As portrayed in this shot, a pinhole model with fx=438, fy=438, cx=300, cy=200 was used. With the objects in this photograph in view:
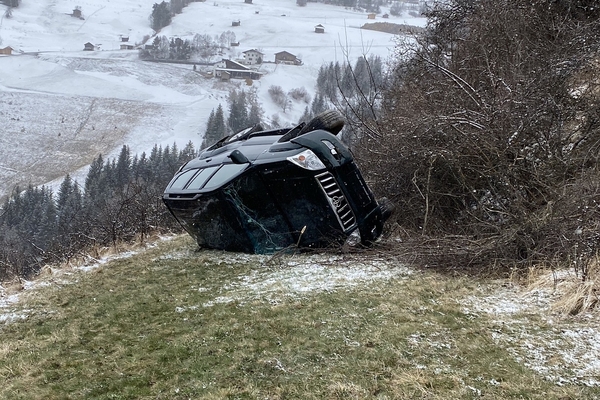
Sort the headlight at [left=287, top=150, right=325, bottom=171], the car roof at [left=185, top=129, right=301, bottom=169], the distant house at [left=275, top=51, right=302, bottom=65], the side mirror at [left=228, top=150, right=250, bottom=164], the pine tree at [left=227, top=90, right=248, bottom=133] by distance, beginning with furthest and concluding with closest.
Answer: the distant house at [left=275, top=51, right=302, bottom=65], the pine tree at [left=227, top=90, right=248, bottom=133], the side mirror at [left=228, top=150, right=250, bottom=164], the car roof at [left=185, top=129, right=301, bottom=169], the headlight at [left=287, top=150, right=325, bottom=171]

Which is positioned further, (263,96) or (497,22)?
(263,96)

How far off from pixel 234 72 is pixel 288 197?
358ft

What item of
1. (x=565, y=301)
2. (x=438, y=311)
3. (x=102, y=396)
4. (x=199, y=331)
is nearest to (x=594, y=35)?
(x=565, y=301)

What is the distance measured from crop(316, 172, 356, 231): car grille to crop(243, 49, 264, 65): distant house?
11826cm

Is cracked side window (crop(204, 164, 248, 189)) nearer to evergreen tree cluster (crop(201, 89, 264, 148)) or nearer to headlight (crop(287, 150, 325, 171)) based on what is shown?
headlight (crop(287, 150, 325, 171))

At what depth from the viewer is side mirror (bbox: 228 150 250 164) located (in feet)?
20.4

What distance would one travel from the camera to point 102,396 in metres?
2.93

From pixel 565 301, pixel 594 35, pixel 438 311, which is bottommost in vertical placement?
pixel 438 311

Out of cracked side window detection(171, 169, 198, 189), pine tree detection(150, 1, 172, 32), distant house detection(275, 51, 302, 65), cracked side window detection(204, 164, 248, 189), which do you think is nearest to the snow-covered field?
distant house detection(275, 51, 302, 65)

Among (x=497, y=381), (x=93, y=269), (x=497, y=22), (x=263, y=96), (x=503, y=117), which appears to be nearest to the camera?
(x=497, y=381)

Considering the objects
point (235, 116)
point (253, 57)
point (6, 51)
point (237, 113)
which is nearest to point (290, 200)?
point (235, 116)

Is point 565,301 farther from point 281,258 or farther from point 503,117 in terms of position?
point 281,258

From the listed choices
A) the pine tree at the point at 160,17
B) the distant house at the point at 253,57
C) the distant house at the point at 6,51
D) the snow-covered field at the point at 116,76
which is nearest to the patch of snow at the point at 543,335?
the snow-covered field at the point at 116,76

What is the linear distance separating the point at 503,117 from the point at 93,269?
639 centimetres
